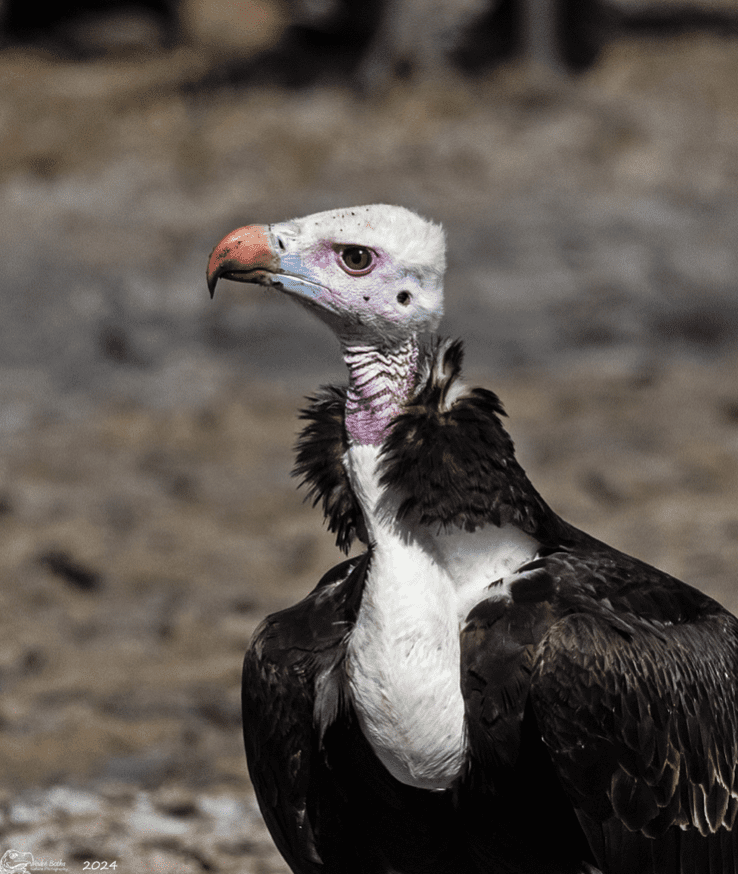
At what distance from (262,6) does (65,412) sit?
495 inches

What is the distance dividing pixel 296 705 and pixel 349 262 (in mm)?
1185

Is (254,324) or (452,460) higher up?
(254,324)

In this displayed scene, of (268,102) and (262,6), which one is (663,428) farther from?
(262,6)

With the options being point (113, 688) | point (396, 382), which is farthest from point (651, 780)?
point (113, 688)

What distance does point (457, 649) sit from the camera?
3062 mm

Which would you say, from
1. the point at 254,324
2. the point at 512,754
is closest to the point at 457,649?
the point at 512,754

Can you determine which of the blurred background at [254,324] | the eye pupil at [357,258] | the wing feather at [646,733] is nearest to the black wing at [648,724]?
the wing feather at [646,733]

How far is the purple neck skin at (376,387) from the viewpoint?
3.12m

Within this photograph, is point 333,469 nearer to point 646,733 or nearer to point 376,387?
point 376,387

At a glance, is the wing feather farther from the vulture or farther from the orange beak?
the orange beak

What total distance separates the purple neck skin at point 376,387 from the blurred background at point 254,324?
7.52 ft

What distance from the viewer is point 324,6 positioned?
18156mm

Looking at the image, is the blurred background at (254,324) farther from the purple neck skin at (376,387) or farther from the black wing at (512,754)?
the purple neck skin at (376,387)

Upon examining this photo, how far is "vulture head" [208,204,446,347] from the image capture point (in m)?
A: 3.05
